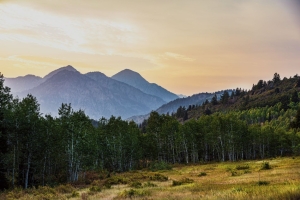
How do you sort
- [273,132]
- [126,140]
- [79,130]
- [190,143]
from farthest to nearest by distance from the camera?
[273,132]
[190,143]
[126,140]
[79,130]

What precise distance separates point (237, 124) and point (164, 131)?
2784 centimetres

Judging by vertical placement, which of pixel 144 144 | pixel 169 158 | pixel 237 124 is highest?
pixel 237 124

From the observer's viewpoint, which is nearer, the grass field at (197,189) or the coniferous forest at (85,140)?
the grass field at (197,189)

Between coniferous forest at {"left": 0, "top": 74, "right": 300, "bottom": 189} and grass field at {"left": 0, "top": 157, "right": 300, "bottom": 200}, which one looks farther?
coniferous forest at {"left": 0, "top": 74, "right": 300, "bottom": 189}

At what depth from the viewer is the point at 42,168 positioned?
5047 cm

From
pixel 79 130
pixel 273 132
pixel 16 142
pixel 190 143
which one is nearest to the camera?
pixel 16 142

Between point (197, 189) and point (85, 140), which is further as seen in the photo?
point (85, 140)

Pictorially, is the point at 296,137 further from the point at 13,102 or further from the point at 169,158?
the point at 13,102

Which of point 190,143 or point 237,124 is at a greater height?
point 237,124

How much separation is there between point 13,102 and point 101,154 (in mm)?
37905

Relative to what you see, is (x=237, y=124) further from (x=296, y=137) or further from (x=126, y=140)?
(x=126, y=140)

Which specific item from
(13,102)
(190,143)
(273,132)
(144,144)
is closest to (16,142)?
(13,102)

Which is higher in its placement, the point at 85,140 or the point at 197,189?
the point at 85,140

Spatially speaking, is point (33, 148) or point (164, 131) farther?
point (164, 131)
